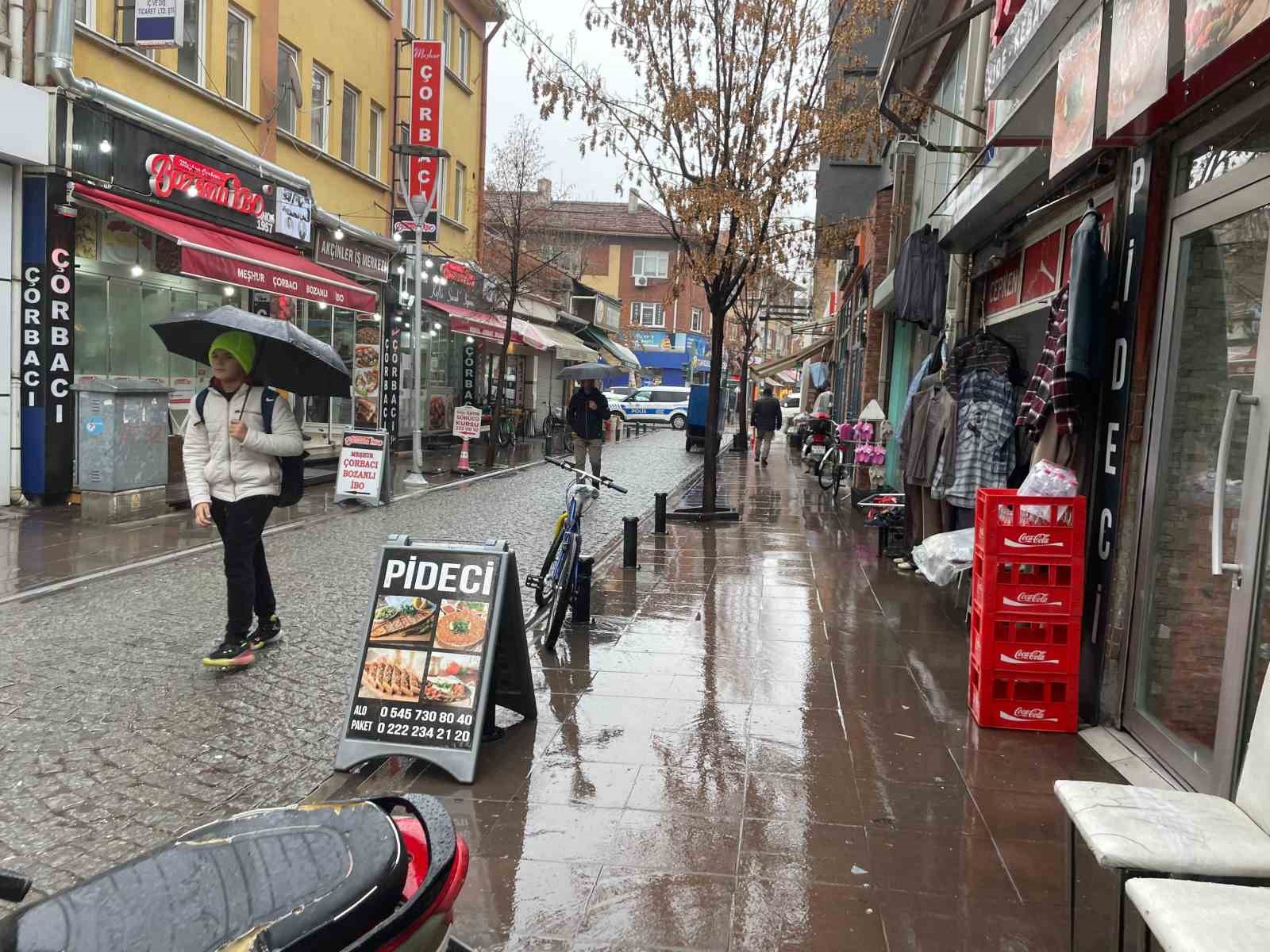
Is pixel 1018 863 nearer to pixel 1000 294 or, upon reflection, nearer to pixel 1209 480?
pixel 1209 480

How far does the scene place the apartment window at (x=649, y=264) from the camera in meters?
58.8

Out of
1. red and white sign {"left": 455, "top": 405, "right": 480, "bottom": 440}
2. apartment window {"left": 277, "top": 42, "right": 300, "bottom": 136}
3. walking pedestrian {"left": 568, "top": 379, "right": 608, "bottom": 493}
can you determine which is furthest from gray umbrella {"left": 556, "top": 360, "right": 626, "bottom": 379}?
apartment window {"left": 277, "top": 42, "right": 300, "bottom": 136}

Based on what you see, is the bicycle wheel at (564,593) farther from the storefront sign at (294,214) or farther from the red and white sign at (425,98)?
the red and white sign at (425,98)

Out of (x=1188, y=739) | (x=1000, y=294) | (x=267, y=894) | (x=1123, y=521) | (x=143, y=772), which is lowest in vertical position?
(x=143, y=772)

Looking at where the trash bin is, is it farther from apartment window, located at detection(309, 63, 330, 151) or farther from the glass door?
the glass door

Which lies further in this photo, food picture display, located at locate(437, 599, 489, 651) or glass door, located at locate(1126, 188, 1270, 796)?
food picture display, located at locate(437, 599, 489, 651)

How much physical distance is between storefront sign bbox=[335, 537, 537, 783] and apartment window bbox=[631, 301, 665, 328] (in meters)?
55.5

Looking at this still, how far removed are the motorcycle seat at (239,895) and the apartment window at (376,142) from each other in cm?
2000

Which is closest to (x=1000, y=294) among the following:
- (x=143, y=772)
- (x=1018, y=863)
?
(x=1018, y=863)

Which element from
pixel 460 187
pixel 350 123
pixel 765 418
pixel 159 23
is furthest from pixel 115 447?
pixel 460 187

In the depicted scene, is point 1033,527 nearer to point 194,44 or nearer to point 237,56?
point 194,44

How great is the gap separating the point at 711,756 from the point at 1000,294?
227 inches

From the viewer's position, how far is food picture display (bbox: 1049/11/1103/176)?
436 centimetres

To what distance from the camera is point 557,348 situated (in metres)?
29.8
